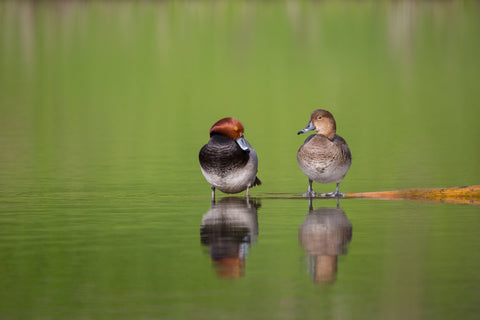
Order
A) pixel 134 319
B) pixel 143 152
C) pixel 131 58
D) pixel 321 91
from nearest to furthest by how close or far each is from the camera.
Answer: pixel 134 319, pixel 143 152, pixel 321 91, pixel 131 58

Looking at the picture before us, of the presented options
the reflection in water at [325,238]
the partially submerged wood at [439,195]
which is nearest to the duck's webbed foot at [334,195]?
the partially submerged wood at [439,195]

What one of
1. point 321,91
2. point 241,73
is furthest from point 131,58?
point 321,91

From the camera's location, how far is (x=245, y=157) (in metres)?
13.6

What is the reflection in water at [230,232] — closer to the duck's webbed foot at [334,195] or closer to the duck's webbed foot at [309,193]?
the duck's webbed foot at [309,193]

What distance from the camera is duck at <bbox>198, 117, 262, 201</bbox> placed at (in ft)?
43.8

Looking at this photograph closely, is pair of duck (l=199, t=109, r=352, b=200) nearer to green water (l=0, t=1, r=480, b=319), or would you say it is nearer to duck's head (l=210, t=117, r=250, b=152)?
duck's head (l=210, t=117, r=250, b=152)

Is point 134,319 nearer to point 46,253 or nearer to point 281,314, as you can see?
point 281,314

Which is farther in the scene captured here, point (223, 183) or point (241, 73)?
point (241, 73)

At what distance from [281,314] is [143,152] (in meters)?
13.6

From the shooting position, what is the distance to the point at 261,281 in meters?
8.65

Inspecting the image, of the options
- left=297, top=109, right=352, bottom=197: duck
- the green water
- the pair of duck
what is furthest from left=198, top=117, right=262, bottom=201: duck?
left=297, top=109, right=352, bottom=197: duck

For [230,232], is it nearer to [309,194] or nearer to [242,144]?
[242,144]

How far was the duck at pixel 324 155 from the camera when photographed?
44.7 feet

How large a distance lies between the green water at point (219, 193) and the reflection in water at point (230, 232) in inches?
2.5
